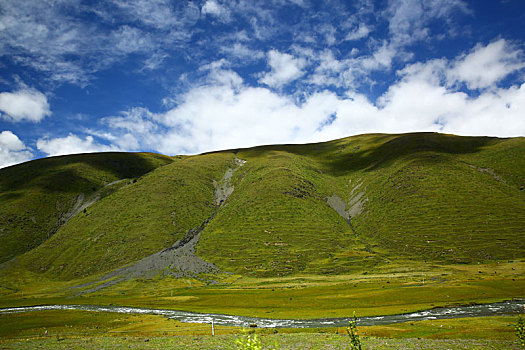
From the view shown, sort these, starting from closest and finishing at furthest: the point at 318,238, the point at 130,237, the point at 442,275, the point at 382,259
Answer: the point at 442,275 → the point at 382,259 → the point at 318,238 → the point at 130,237

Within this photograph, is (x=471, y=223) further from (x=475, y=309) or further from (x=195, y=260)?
(x=195, y=260)

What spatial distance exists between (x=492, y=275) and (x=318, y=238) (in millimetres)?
84852

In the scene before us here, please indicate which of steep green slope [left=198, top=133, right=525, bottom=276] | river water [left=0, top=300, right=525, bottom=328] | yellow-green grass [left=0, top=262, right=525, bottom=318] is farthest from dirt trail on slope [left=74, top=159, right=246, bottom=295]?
river water [left=0, top=300, right=525, bottom=328]

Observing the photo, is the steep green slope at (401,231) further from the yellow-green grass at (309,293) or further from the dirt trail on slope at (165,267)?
the yellow-green grass at (309,293)

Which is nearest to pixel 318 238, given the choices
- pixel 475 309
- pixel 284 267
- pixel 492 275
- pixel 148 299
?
pixel 284 267

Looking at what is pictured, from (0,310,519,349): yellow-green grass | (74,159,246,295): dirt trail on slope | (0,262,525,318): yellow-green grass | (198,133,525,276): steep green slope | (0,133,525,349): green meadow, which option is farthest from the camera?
(74,159,246,295): dirt trail on slope

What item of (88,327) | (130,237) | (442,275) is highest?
(130,237)

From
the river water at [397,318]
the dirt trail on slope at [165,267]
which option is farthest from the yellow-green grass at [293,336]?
the dirt trail on slope at [165,267]

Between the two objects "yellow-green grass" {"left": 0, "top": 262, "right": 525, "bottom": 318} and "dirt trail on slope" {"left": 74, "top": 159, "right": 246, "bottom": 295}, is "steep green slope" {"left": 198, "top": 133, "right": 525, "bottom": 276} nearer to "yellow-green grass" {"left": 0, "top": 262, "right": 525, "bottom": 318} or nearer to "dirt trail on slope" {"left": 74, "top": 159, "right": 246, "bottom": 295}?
"dirt trail on slope" {"left": 74, "top": 159, "right": 246, "bottom": 295}

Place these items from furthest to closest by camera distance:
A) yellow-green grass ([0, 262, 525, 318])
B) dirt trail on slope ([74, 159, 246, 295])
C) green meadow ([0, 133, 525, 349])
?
dirt trail on slope ([74, 159, 246, 295]) < yellow-green grass ([0, 262, 525, 318]) < green meadow ([0, 133, 525, 349])

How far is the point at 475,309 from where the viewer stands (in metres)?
62.0

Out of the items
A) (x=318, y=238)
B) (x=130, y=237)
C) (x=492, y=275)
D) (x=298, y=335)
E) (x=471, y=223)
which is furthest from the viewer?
(x=130, y=237)

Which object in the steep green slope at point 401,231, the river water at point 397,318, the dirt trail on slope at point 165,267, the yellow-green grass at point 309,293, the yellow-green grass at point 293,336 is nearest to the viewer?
the yellow-green grass at point 293,336

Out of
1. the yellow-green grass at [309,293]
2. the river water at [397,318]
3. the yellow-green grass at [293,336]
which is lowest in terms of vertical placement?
the yellow-green grass at [309,293]
